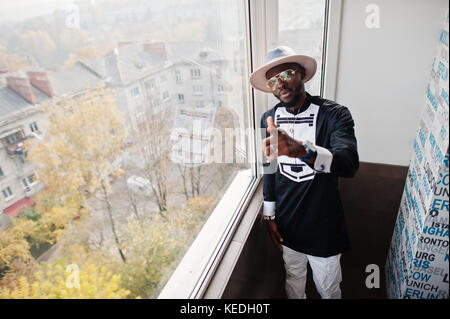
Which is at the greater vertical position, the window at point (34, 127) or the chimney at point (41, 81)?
the chimney at point (41, 81)

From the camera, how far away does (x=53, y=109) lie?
0.76m

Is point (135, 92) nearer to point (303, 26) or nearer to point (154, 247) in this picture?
point (154, 247)

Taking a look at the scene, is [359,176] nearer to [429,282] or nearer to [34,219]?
[429,282]

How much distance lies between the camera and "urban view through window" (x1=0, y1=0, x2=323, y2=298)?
71 centimetres

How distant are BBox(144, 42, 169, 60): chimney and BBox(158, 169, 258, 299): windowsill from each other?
92 centimetres

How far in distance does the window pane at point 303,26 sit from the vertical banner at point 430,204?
2.66ft

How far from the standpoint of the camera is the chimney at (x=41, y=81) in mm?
706

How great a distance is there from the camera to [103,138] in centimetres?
92

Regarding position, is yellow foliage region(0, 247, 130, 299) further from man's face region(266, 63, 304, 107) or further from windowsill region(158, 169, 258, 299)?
man's face region(266, 63, 304, 107)

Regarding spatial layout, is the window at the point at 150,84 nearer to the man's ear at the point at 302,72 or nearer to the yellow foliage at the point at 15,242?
the yellow foliage at the point at 15,242

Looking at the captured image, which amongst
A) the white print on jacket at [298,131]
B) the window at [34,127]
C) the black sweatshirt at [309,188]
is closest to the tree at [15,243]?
the window at [34,127]

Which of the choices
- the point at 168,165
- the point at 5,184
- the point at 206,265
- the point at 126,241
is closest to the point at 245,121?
the point at 168,165

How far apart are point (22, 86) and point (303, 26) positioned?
1720mm

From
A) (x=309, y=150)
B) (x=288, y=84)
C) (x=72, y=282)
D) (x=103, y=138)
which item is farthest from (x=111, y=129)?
(x=288, y=84)
